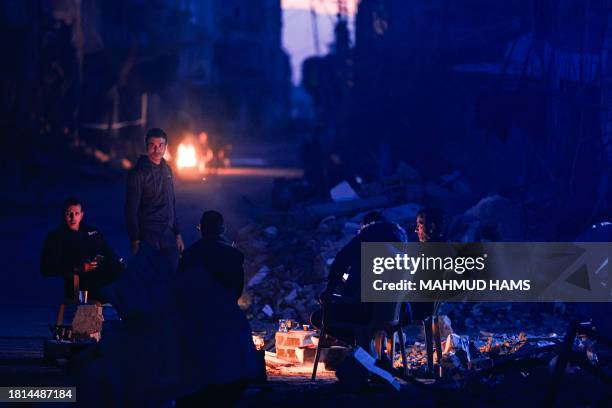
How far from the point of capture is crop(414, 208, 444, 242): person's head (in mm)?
8852

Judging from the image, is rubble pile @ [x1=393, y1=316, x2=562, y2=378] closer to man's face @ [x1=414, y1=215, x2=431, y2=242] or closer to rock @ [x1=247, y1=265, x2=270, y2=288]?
man's face @ [x1=414, y1=215, x2=431, y2=242]

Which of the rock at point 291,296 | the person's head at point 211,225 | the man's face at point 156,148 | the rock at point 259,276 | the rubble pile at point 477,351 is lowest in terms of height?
the rubble pile at point 477,351

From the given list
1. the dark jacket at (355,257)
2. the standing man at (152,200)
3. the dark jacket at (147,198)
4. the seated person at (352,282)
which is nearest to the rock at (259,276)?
the standing man at (152,200)

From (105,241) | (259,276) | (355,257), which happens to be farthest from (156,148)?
(259,276)

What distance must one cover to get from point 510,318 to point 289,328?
298 cm

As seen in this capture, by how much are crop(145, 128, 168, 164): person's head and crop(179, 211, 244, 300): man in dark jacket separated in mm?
2193

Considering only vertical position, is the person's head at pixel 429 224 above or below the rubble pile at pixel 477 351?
above

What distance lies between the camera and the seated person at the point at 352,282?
25.0 ft

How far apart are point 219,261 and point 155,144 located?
2.52 metres

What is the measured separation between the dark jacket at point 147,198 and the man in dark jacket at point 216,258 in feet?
7.12

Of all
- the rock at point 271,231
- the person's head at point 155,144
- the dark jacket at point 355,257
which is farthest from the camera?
the rock at point 271,231

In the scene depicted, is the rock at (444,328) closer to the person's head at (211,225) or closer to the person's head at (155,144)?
the person's head at (155,144)

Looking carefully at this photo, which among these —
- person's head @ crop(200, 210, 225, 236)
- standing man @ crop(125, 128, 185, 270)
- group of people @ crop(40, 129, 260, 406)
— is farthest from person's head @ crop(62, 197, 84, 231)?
group of people @ crop(40, 129, 260, 406)

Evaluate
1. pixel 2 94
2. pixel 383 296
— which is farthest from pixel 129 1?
pixel 383 296
